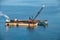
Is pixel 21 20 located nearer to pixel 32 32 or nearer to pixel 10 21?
pixel 10 21

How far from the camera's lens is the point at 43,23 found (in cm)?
726

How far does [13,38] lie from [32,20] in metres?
1.92

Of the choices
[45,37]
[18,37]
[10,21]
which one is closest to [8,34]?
[18,37]

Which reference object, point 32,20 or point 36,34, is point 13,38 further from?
point 32,20

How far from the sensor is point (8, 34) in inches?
226

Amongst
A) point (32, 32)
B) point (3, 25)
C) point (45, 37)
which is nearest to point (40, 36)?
point (45, 37)

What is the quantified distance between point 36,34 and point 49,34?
27cm

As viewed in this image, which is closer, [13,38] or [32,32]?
[13,38]

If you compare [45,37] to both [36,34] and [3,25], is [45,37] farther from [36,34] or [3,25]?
[3,25]

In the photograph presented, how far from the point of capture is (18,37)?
5457mm

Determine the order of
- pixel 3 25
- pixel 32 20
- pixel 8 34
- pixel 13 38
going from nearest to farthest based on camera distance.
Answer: pixel 13 38
pixel 8 34
pixel 3 25
pixel 32 20

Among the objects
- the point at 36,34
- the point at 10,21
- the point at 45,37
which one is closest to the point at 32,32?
the point at 36,34

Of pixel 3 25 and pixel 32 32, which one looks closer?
pixel 32 32

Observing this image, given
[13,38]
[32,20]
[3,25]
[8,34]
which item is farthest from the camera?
[32,20]
